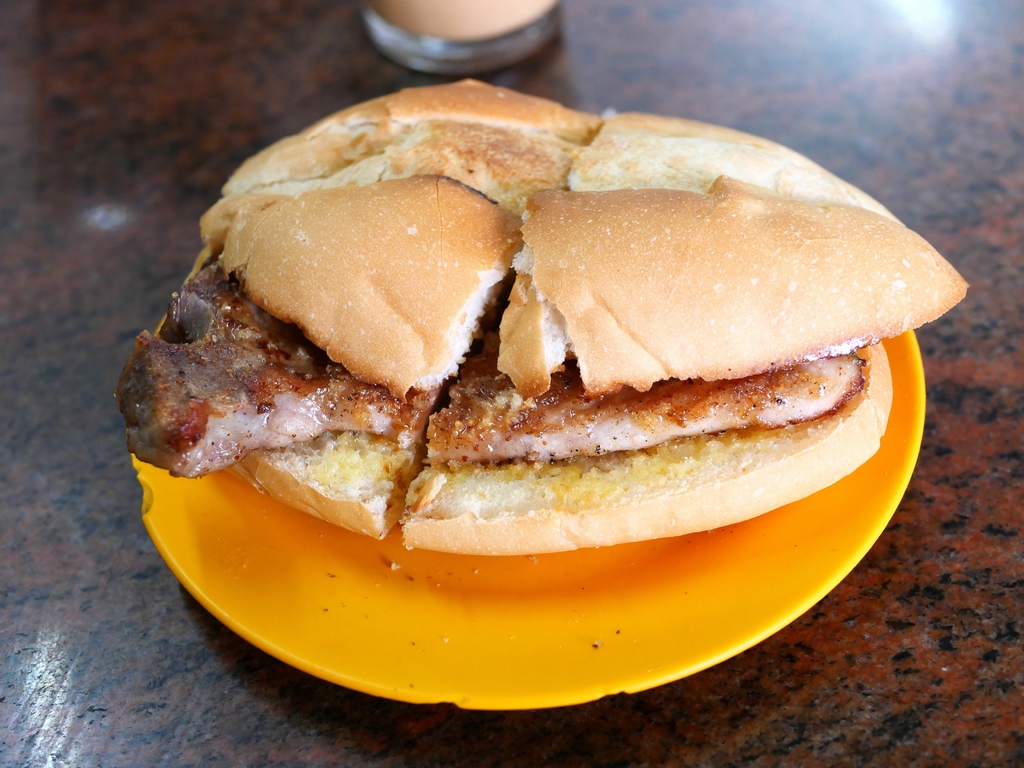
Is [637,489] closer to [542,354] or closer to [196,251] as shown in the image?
[542,354]

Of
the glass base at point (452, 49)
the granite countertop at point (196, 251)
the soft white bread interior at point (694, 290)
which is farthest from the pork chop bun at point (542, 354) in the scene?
the glass base at point (452, 49)

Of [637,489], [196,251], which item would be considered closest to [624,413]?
[637,489]

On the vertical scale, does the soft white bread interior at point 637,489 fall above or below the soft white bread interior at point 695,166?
below

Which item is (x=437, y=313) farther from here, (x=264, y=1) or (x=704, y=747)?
(x=264, y=1)

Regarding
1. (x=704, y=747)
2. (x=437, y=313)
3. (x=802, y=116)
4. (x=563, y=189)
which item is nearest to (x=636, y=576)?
(x=704, y=747)

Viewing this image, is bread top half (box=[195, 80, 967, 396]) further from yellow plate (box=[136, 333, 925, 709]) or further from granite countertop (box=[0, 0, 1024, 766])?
granite countertop (box=[0, 0, 1024, 766])

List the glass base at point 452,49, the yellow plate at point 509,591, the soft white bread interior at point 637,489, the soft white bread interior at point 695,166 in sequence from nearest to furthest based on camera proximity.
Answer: the yellow plate at point 509,591 < the soft white bread interior at point 637,489 < the soft white bread interior at point 695,166 < the glass base at point 452,49

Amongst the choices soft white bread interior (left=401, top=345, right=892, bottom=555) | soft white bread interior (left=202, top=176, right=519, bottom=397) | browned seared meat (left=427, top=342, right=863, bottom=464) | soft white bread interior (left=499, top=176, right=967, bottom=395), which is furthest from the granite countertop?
soft white bread interior (left=202, top=176, right=519, bottom=397)

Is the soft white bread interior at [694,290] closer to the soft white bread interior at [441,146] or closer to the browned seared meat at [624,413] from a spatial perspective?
the browned seared meat at [624,413]
